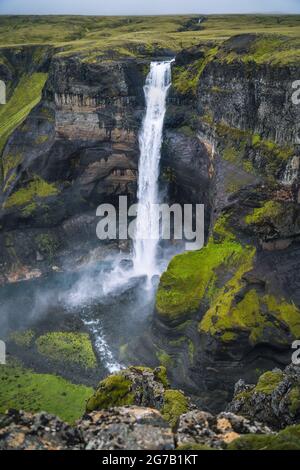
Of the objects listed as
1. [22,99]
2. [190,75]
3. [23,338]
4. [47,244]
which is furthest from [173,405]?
[22,99]

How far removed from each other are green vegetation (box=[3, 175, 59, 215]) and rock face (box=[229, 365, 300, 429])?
3695cm

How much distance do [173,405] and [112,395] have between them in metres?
3.72

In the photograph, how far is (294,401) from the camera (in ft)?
81.9

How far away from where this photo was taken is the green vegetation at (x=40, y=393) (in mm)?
36469

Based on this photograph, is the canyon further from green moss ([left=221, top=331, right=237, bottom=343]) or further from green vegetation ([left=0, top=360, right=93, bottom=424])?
green vegetation ([left=0, top=360, right=93, bottom=424])

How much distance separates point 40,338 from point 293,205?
24.6m

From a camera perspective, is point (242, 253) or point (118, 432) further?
point (242, 253)

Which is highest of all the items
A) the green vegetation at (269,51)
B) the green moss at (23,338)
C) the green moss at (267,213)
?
the green vegetation at (269,51)

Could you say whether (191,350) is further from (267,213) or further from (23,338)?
(23,338)

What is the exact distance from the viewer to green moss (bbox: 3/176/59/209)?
194 feet

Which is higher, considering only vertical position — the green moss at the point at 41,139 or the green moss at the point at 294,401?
the green moss at the point at 41,139

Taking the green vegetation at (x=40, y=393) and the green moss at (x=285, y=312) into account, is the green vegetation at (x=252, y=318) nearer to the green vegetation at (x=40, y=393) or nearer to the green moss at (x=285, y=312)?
the green moss at (x=285, y=312)

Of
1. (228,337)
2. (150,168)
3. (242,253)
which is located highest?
(150,168)

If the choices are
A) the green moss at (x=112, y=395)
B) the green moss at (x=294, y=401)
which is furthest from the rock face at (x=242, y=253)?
the green moss at (x=294, y=401)
